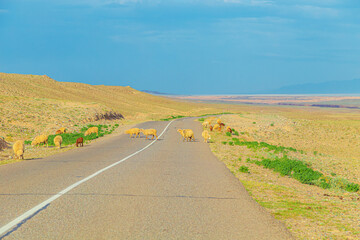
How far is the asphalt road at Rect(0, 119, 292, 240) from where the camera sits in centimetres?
553

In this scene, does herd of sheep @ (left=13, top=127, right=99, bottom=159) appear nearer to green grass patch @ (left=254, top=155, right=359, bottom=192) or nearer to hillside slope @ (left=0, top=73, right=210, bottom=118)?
green grass patch @ (left=254, top=155, right=359, bottom=192)

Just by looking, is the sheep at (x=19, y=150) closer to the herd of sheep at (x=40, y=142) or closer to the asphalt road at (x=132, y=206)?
the herd of sheep at (x=40, y=142)

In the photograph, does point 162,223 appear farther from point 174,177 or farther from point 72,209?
point 174,177

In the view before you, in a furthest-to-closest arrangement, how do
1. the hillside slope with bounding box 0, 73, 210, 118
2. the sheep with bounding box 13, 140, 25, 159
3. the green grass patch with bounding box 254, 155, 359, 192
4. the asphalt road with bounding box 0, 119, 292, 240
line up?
the hillside slope with bounding box 0, 73, 210, 118 < the sheep with bounding box 13, 140, 25, 159 < the green grass patch with bounding box 254, 155, 359, 192 < the asphalt road with bounding box 0, 119, 292, 240

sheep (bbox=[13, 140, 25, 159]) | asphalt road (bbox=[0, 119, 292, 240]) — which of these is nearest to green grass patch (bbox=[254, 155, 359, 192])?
asphalt road (bbox=[0, 119, 292, 240])

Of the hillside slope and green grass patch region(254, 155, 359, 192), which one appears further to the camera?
the hillside slope

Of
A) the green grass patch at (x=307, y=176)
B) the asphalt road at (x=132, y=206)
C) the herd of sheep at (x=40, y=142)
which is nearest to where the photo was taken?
the asphalt road at (x=132, y=206)

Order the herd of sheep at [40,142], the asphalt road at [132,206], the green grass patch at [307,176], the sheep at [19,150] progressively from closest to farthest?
the asphalt road at [132,206], the green grass patch at [307,176], the sheep at [19,150], the herd of sheep at [40,142]

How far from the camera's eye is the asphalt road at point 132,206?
18.1ft

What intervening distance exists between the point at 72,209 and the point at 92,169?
5.17 meters

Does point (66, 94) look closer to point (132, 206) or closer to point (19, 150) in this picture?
point (19, 150)

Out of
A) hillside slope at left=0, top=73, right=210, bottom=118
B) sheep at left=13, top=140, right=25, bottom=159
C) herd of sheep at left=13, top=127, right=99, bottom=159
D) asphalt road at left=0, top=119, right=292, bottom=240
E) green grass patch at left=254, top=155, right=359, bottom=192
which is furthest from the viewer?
hillside slope at left=0, top=73, right=210, bottom=118

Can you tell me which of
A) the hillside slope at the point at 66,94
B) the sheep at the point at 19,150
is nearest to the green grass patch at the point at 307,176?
the sheep at the point at 19,150

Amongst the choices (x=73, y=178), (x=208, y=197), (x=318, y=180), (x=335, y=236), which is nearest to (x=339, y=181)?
(x=318, y=180)
